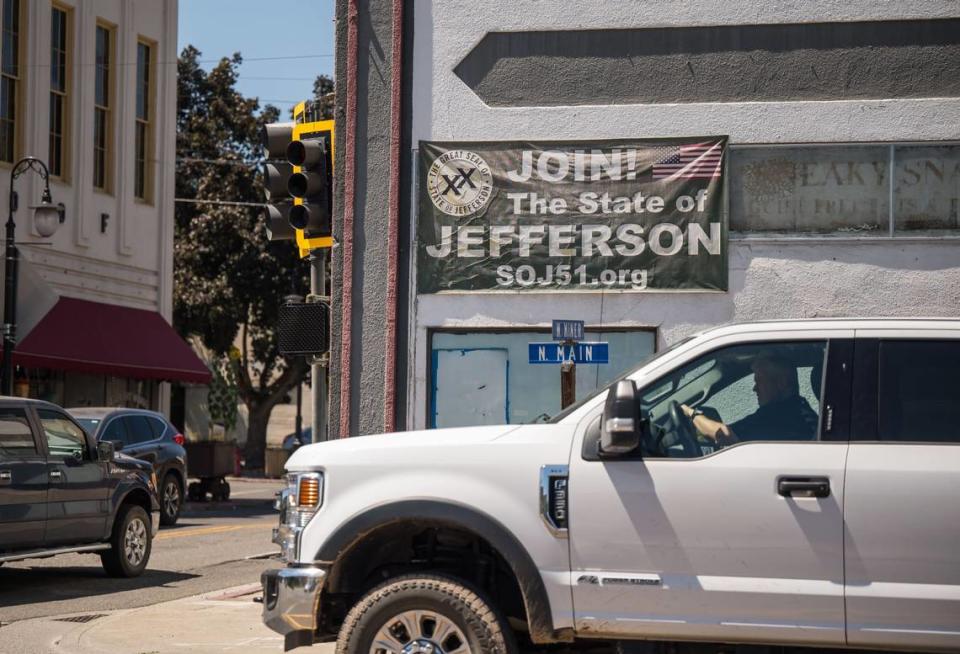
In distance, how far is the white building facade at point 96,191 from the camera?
29.1 metres

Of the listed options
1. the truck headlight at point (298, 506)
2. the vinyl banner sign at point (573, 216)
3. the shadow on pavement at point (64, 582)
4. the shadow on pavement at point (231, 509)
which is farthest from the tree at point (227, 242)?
the truck headlight at point (298, 506)

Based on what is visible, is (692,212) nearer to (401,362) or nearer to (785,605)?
(401,362)

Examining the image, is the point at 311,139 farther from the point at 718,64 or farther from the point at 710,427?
the point at 710,427

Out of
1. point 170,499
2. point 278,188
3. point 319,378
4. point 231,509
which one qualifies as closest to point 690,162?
point 278,188

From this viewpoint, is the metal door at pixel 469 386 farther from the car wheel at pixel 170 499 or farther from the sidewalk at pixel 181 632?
the car wheel at pixel 170 499

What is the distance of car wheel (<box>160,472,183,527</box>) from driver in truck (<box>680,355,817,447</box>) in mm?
16955

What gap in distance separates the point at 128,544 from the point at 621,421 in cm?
975

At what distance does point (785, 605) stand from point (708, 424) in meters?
0.94

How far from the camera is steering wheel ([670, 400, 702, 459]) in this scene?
267 inches

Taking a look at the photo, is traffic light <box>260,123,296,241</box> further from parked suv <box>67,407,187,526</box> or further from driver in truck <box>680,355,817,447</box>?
parked suv <box>67,407,187,526</box>

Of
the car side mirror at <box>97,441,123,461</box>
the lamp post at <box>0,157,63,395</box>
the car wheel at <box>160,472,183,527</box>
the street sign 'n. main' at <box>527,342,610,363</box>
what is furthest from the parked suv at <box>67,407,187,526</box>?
the street sign 'n. main' at <box>527,342,610,363</box>

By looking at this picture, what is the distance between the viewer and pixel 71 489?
1397cm

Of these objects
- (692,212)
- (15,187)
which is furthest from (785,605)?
(15,187)

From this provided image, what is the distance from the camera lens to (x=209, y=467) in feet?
97.2
